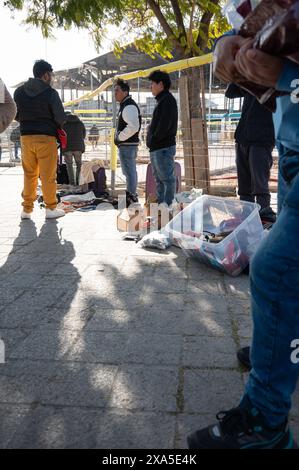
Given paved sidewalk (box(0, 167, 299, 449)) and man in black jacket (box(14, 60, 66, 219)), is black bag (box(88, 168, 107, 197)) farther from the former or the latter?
paved sidewalk (box(0, 167, 299, 449))

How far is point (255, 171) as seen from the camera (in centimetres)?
438

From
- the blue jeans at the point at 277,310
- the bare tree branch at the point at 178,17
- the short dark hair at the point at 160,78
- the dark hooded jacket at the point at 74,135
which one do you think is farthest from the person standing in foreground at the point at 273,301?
the dark hooded jacket at the point at 74,135

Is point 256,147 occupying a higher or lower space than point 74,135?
lower

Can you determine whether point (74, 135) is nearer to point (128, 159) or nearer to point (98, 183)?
point (98, 183)

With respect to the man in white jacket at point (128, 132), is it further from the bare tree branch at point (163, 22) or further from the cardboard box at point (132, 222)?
the cardboard box at point (132, 222)

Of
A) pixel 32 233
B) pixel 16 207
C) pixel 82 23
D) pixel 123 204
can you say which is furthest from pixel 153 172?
pixel 82 23

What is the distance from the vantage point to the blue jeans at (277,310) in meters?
1.27

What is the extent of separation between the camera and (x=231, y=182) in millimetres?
8062

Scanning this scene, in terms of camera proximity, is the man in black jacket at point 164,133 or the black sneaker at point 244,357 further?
the man in black jacket at point 164,133

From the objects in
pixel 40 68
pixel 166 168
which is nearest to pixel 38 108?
pixel 40 68

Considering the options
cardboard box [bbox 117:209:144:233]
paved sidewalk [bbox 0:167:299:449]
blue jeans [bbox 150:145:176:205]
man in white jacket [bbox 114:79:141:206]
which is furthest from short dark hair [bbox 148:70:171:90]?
paved sidewalk [bbox 0:167:299:449]

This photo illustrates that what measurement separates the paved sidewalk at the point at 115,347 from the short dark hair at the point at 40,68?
2529 mm

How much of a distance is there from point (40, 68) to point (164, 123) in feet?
5.62

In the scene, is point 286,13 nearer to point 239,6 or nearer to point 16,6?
point 239,6
